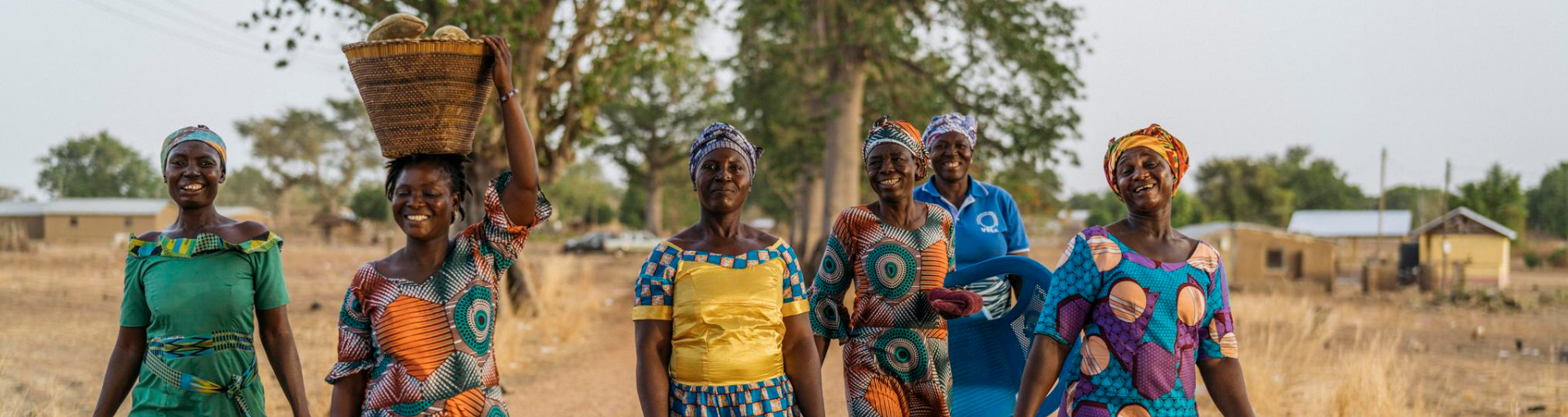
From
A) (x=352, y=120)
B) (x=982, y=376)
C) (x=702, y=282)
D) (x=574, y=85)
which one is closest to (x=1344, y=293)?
(x=574, y=85)

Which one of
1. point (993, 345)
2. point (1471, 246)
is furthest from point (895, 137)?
point (1471, 246)

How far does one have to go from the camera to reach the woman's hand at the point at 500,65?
2.94m

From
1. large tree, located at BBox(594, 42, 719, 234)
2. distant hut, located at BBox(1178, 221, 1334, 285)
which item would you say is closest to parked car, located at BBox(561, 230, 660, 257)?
large tree, located at BBox(594, 42, 719, 234)

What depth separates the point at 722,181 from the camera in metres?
3.07

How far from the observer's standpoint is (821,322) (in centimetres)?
377

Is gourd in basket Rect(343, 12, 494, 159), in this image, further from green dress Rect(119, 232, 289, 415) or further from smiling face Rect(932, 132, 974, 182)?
smiling face Rect(932, 132, 974, 182)

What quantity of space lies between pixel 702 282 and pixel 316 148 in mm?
53434

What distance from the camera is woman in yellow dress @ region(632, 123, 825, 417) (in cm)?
298

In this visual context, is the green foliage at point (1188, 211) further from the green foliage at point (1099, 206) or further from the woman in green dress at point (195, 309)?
the woman in green dress at point (195, 309)

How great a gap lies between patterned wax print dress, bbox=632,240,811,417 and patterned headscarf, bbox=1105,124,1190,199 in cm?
104

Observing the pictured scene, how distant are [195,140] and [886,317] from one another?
2339 millimetres

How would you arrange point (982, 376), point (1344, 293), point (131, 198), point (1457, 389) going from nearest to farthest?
point (982, 376) < point (1457, 389) < point (1344, 293) < point (131, 198)

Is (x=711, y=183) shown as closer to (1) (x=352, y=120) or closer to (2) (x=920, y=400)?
(2) (x=920, y=400)

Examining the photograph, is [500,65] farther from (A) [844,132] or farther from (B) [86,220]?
(B) [86,220]
